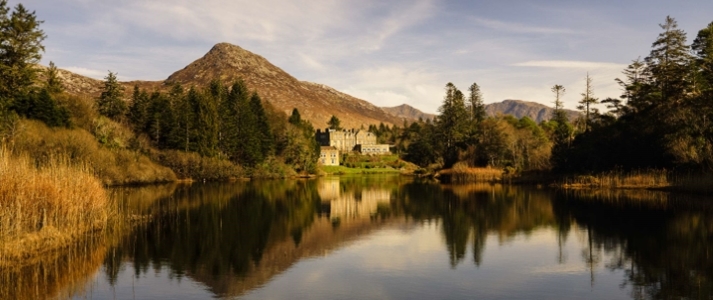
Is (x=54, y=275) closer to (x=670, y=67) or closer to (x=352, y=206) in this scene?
(x=352, y=206)

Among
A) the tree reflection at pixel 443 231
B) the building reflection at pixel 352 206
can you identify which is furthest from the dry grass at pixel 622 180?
the building reflection at pixel 352 206

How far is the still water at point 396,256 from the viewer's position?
14.4 meters

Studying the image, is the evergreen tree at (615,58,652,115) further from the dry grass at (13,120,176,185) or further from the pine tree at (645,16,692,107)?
the dry grass at (13,120,176,185)

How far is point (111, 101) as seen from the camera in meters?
77.1

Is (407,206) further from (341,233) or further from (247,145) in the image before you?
(247,145)

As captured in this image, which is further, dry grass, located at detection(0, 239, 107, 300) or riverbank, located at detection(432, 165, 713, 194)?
riverbank, located at detection(432, 165, 713, 194)

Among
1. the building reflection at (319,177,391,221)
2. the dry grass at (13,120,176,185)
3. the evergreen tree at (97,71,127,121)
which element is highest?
the evergreen tree at (97,71,127,121)

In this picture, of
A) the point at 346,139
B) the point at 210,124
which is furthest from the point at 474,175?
the point at 346,139

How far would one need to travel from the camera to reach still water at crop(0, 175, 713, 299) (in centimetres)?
1436

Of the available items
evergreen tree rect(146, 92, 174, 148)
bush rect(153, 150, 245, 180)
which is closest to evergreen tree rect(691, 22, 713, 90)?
bush rect(153, 150, 245, 180)

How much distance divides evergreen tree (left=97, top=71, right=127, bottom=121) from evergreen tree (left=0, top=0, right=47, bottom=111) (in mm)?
24396

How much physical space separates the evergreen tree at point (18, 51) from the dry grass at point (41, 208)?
104 feet

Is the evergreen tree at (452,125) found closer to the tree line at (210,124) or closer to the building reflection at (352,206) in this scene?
the tree line at (210,124)

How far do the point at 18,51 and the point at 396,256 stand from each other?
44.9 metres
